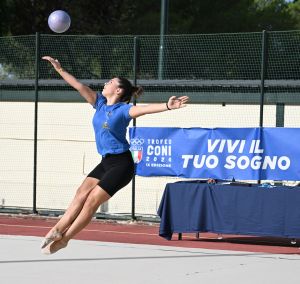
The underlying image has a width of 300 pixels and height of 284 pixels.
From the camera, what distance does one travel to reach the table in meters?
12.8

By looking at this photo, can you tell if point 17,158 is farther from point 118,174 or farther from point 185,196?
point 118,174

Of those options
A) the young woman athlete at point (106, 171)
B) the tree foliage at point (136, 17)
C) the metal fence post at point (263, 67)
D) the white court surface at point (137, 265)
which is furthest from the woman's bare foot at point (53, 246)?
the tree foliage at point (136, 17)

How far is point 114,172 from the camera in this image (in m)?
8.43

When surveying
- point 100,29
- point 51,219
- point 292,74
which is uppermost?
point 100,29

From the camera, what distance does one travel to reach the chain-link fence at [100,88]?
51.9 ft

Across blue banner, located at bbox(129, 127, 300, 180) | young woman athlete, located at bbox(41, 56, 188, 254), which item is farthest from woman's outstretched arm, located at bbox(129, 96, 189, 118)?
blue banner, located at bbox(129, 127, 300, 180)

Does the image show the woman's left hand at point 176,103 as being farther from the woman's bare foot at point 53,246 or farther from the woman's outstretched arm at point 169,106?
the woman's bare foot at point 53,246

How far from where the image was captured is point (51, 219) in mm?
17109

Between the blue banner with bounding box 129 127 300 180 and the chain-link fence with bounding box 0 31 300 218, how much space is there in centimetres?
72

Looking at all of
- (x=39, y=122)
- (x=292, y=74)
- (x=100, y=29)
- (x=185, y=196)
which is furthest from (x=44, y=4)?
(x=185, y=196)

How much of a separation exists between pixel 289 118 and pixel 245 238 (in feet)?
8.23

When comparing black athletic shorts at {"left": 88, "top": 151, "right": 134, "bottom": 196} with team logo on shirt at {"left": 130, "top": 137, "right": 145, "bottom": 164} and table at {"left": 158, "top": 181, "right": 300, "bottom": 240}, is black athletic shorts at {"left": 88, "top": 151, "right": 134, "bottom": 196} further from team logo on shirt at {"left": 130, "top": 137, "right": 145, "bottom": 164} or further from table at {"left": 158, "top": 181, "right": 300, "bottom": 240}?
team logo on shirt at {"left": 130, "top": 137, "right": 145, "bottom": 164}

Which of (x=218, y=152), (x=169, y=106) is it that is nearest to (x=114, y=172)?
(x=169, y=106)

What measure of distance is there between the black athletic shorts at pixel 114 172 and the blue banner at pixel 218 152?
6102mm
